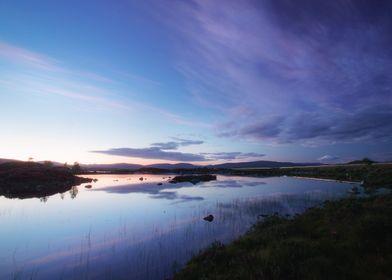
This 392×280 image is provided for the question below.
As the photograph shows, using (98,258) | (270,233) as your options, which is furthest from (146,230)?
(270,233)

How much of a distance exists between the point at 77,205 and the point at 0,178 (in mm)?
36195

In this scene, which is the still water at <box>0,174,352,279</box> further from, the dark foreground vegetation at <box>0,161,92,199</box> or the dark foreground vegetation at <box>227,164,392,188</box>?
the dark foreground vegetation at <box>227,164,392,188</box>

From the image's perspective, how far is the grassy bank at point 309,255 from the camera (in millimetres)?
11434

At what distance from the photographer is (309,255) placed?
1341cm

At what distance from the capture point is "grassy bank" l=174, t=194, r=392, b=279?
11.4 meters

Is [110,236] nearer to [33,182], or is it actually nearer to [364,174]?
[33,182]

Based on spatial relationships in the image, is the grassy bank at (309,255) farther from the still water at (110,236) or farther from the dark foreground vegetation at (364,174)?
the dark foreground vegetation at (364,174)

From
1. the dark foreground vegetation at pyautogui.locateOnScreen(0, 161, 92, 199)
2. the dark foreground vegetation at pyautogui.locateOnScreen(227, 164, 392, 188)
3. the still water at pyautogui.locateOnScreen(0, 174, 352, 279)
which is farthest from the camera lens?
the dark foreground vegetation at pyautogui.locateOnScreen(227, 164, 392, 188)

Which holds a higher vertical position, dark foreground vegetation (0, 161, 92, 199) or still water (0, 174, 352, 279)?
dark foreground vegetation (0, 161, 92, 199)

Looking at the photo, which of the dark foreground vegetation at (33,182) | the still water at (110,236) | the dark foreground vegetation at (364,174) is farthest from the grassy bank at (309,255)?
the dark foreground vegetation at (33,182)

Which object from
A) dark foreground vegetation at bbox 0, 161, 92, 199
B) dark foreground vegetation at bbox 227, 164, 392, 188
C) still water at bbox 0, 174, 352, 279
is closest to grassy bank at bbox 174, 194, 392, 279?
still water at bbox 0, 174, 352, 279

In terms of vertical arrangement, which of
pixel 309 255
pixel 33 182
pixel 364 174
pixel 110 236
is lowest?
pixel 110 236

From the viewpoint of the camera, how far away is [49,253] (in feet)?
61.2

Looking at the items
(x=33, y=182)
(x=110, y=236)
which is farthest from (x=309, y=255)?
(x=33, y=182)
